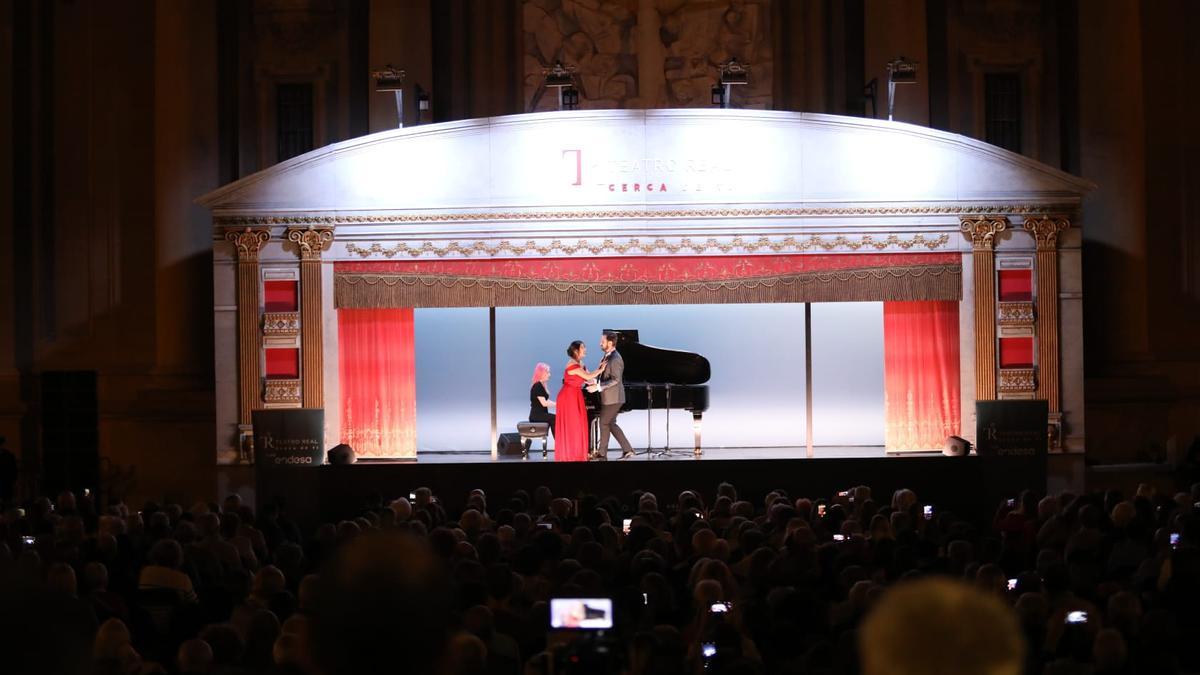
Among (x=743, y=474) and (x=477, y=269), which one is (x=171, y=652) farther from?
(x=477, y=269)

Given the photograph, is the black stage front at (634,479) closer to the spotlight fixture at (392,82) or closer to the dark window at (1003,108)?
the spotlight fixture at (392,82)

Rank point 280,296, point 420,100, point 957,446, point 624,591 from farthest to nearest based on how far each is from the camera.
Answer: point 420,100 < point 280,296 < point 957,446 < point 624,591

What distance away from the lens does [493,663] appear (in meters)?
6.16

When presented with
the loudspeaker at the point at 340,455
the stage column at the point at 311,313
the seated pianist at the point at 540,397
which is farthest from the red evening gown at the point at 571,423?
the stage column at the point at 311,313

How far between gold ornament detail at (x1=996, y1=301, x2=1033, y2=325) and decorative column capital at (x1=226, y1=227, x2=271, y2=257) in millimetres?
9262

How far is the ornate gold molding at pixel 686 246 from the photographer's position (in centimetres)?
1728

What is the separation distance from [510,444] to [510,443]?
0.01m

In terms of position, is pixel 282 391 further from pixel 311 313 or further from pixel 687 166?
pixel 687 166

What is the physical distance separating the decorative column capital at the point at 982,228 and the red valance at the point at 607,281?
114 cm

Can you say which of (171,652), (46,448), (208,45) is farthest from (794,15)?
(171,652)

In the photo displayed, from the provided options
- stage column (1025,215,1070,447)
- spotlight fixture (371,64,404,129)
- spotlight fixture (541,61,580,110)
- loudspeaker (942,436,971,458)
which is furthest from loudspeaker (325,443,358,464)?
stage column (1025,215,1070,447)

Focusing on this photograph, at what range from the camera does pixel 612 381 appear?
17.3 m

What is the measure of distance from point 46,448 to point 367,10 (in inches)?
325

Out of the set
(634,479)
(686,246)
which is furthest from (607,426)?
(686,246)
